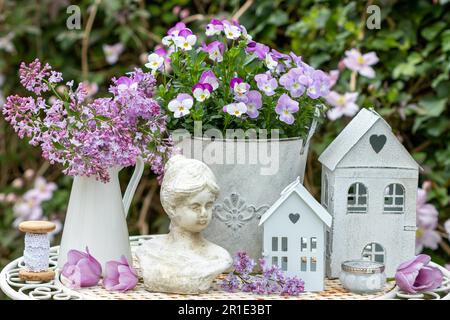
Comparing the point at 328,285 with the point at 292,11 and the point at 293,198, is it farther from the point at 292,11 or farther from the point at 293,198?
the point at 292,11

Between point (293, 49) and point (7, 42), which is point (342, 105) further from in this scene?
point (7, 42)

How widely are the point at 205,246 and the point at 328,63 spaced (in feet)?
4.30

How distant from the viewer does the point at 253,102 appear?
1.47m

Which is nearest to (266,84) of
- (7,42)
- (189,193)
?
(189,193)

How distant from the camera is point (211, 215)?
1409mm

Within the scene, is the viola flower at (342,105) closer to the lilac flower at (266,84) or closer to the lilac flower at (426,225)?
the lilac flower at (426,225)

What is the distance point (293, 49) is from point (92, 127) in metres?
1.29

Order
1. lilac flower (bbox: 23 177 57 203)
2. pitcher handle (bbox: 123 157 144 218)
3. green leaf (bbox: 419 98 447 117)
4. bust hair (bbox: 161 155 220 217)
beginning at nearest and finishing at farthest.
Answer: bust hair (bbox: 161 155 220 217) < pitcher handle (bbox: 123 157 144 218) < green leaf (bbox: 419 98 447 117) < lilac flower (bbox: 23 177 57 203)

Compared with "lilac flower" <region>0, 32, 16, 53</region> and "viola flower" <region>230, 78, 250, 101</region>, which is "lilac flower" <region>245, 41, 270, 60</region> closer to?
"viola flower" <region>230, 78, 250, 101</region>

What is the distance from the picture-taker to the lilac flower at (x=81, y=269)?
1440 mm

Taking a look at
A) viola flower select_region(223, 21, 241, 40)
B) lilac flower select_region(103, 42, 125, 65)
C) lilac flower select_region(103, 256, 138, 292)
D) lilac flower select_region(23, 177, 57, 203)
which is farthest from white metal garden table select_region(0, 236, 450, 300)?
lilac flower select_region(103, 42, 125, 65)

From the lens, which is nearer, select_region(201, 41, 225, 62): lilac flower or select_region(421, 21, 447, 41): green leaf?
select_region(201, 41, 225, 62): lilac flower

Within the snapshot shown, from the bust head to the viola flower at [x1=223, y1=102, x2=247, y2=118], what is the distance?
0.38 feet

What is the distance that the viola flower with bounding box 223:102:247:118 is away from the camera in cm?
144
